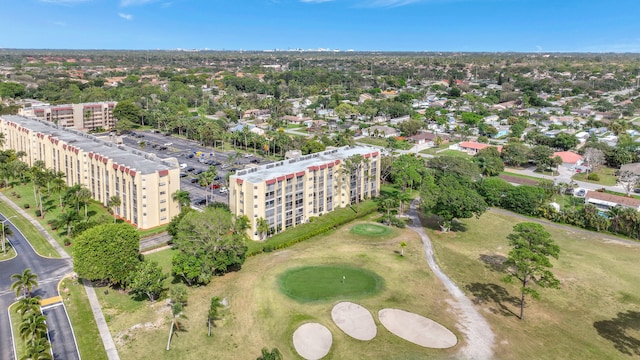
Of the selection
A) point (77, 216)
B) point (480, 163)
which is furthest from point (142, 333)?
point (480, 163)

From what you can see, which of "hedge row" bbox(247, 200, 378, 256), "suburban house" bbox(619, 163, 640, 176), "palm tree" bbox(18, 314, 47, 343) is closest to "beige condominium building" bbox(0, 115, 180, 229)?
"hedge row" bbox(247, 200, 378, 256)

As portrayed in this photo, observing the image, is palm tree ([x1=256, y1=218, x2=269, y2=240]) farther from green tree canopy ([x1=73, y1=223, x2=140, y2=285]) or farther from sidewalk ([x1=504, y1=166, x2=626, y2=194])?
sidewalk ([x1=504, y1=166, x2=626, y2=194])

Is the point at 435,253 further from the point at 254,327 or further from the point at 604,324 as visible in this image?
the point at 254,327

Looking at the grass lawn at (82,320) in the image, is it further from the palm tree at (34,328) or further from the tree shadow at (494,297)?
the tree shadow at (494,297)

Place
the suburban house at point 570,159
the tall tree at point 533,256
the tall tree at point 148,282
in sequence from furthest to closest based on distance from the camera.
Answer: the suburban house at point 570,159, the tall tree at point 148,282, the tall tree at point 533,256

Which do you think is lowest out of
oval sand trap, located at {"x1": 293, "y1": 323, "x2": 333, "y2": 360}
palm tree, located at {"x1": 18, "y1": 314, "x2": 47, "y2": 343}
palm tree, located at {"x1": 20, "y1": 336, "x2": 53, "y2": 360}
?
oval sand trap, located at {"x1": 293, "y1": 323, "x2": 333, "y2": 360}

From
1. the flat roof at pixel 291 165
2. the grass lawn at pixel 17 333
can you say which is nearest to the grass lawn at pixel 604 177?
the flat roof at pixel 291 165

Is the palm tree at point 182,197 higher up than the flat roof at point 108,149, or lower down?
lower down

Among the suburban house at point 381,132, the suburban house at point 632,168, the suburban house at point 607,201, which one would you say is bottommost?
the suburban house at point 607,201
